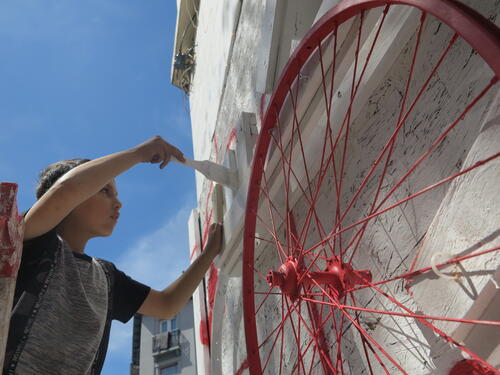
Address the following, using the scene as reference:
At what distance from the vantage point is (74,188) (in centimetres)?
139

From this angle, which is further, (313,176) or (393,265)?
(313,176)

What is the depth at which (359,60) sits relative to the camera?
1264 millimetres

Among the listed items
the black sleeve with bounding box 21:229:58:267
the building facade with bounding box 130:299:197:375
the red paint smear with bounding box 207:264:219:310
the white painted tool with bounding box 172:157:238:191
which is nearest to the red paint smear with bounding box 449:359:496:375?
the black sleeve with bounding box 21:229:58:267

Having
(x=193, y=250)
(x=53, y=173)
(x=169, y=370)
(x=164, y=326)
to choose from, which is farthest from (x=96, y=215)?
(x=164, y=326)

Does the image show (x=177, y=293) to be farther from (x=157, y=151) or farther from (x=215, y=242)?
(x=157, y=151)

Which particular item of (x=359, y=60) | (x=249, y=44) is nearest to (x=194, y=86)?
(x=249, y=44)

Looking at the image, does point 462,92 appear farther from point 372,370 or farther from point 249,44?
point 249,44

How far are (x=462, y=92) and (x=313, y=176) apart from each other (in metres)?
0.62

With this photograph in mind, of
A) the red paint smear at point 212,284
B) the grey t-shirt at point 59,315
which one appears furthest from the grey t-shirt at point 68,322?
the red paint smear at point 212,284

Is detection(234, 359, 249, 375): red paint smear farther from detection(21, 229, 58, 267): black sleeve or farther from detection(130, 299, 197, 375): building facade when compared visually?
detection(130, 299, 197, 375): building facade

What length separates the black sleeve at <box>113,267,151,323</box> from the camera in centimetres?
182

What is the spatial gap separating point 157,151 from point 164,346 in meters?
19.5

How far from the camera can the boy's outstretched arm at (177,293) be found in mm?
1896

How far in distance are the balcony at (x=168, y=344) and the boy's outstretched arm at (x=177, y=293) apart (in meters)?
18.9
